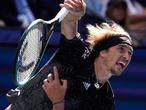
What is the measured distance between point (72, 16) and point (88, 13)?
2261mm

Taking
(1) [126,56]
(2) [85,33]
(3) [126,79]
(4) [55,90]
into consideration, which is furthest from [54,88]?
(3) [126,79]

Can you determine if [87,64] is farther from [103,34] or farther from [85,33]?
[85,33]

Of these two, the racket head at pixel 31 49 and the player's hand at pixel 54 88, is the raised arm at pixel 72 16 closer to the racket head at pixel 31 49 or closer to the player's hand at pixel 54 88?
the racket head at pixel 31 49

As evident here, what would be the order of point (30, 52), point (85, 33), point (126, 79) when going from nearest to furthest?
1. point (30, 52)
2. point (85, 33)
3. point (126, 79)

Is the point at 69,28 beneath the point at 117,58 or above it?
above

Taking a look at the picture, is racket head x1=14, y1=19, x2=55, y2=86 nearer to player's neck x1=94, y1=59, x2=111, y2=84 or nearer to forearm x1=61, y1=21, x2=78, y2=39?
forearm x1=61, y1=21, x2=78, y2=39

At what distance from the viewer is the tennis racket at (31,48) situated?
3.37 meters

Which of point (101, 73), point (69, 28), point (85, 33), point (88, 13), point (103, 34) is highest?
point (69, 28)

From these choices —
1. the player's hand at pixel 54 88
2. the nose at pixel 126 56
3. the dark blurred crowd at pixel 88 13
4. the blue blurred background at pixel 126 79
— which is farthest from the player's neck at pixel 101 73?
the dark blurred crowd at pixel 88 13

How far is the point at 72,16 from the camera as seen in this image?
10.6ft

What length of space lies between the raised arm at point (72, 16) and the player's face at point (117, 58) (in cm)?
22

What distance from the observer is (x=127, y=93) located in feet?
16.5

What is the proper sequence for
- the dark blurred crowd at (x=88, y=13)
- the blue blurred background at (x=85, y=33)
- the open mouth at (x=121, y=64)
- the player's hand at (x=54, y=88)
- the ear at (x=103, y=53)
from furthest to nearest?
the dark blurred crowd at (x=88, y=13), the blue blurred background at (x=85, y=33), the ear at (x=103, y=53), the open mouth at (x=121, y=64), the player's hand at (x=54, y=88)

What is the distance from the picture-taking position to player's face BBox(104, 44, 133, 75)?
127 inches
